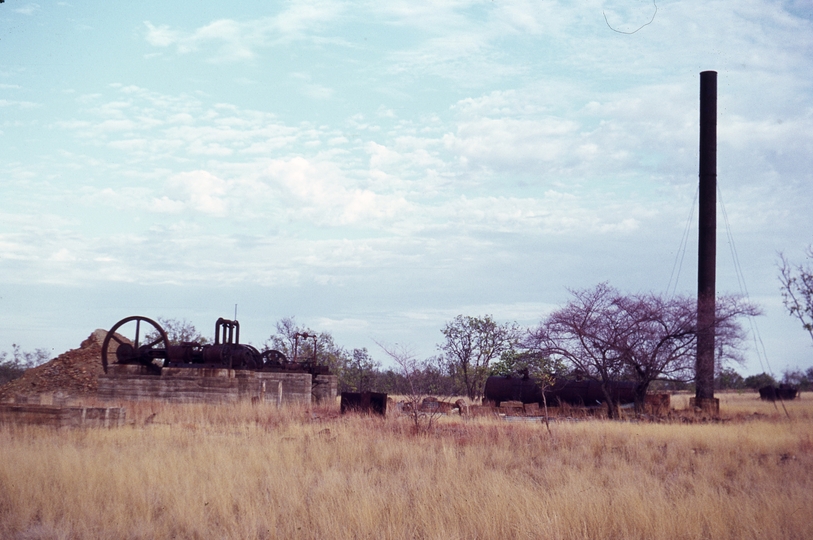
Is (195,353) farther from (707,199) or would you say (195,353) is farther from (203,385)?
(707,199)

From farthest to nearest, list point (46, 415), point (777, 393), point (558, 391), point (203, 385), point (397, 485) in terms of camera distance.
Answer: point (777, 393)
point (558, 391)
point (203, 385)
point (46, 415)
point (397, 485)

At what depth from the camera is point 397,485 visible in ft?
32.2

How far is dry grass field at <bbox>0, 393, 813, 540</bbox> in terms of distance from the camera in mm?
7508

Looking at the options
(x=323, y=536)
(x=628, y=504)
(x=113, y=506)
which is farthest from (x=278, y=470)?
(x=628, y=504)

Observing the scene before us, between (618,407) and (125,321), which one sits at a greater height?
(125,321)

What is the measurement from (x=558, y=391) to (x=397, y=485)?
18605 mm

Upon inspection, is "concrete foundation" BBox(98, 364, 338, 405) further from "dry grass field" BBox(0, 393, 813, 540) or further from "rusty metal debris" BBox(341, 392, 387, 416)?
"dry grass field" BBox(0, 393, 813, 540)

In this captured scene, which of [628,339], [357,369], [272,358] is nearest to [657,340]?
[628,339]

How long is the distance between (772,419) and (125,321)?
24.9 metres

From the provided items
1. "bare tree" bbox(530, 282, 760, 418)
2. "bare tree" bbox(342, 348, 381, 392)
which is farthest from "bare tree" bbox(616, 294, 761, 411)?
"bare tree" bbox(342, 348, 381, 392)

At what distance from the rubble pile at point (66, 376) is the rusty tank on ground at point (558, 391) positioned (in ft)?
64.9

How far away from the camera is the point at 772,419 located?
23.4 metres

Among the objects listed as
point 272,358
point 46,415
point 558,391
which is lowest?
point 558,391

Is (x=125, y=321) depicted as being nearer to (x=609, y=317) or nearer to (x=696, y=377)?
(x=609, y=317)
